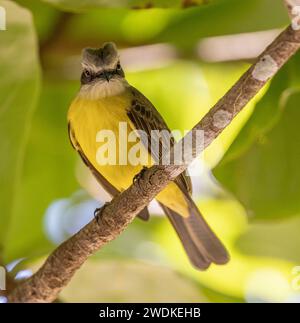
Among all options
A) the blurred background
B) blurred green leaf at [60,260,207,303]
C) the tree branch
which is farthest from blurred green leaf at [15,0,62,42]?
blurred green leaf at [60,260,207,303]

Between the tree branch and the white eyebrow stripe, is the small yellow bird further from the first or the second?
the tree branch

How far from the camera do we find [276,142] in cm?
114

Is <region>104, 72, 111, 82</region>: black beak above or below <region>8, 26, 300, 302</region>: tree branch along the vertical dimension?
above

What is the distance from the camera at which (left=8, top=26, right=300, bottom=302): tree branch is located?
0.74m

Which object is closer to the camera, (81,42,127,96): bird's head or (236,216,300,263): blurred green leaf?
(81,42,127,96): bird's head

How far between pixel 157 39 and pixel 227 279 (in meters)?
0.45

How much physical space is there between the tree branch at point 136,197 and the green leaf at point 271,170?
0.18 m

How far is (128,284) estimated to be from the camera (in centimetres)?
124

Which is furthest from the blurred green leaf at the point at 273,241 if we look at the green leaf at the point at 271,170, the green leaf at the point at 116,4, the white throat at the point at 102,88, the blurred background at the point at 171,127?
the green leaf at the point at 116,4

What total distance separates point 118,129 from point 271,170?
11.0 inches

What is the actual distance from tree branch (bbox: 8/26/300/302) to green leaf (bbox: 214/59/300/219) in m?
0.18

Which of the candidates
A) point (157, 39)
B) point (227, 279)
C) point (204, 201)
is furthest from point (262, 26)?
point (227, 279)

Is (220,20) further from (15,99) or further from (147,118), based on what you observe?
(15,99)

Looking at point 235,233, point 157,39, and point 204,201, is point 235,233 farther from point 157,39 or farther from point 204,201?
point 157,39
